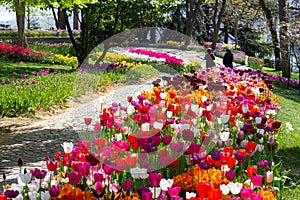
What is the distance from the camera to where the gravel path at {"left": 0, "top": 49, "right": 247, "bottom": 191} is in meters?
5.90

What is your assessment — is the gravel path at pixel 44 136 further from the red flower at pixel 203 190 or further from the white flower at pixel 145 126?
the red flower at pixel 203 190

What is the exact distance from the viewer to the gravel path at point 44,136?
590cm

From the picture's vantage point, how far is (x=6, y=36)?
30.4m

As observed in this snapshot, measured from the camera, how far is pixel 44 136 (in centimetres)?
738

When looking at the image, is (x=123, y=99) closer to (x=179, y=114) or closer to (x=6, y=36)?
(x=179, y=114)

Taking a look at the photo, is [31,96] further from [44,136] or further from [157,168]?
[157,168]

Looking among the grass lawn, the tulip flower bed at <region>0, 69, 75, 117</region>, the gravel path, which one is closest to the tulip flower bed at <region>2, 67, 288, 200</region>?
the gravel path

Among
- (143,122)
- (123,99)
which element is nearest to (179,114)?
(123,99)

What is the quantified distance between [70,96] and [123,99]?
395 cm

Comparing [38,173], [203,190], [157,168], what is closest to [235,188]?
[203,190]

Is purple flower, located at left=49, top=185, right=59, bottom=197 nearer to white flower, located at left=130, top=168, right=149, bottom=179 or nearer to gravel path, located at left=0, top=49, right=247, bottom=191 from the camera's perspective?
white flower, located at left=130, top=168, right=149, bottom=179

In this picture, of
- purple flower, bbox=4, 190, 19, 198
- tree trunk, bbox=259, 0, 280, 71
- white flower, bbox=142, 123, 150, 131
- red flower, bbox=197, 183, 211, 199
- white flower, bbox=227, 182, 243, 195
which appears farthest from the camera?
tree trunk, bbox=259, 0, 280, 71

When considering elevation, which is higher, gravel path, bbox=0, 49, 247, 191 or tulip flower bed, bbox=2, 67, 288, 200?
tulip flower bed, bbox=2, 67, 288, 200

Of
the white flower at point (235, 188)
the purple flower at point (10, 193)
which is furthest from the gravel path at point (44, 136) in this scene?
the white flower at point (235, 188)
